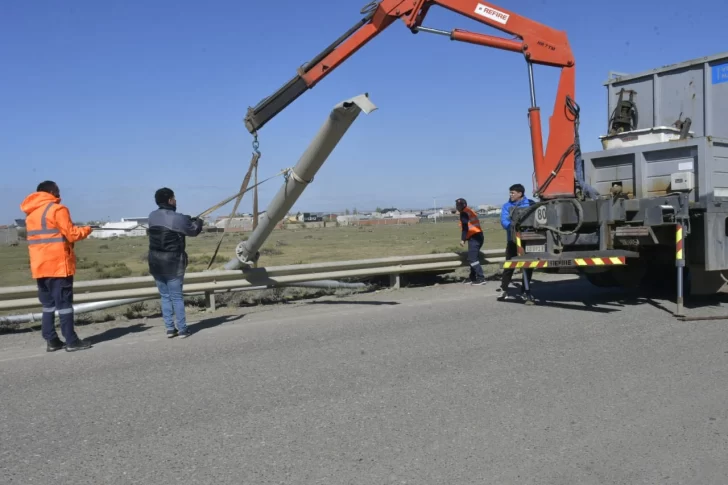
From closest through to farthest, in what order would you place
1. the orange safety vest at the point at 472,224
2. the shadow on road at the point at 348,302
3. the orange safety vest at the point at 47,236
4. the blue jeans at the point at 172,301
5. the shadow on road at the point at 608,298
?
the orange safety vest at the point at 47,236, the blue jeans at the point at 172,301, the shadow on road at the point at 608,298, the shadow on road at the point at 348,302, the orange safety vest at the point at 472,224

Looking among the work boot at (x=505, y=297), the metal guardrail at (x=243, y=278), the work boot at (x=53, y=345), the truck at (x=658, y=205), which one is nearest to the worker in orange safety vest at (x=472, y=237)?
the metal guardrail at (x=243, y=278)

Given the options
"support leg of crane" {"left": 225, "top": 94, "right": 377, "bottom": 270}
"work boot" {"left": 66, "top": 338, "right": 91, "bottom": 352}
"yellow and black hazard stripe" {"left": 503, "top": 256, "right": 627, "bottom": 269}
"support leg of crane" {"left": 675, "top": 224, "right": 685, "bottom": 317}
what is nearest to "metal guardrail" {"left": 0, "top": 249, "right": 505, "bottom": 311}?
"support leg of crane" {"left": 225, "top": 94, "right": 377, "bottom": 270}

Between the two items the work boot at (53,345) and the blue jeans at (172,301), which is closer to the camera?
the work boot at (53,345)

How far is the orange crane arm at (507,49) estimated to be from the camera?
9.70 meters

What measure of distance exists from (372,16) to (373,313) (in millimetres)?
4557

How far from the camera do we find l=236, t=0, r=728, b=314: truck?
8539mm

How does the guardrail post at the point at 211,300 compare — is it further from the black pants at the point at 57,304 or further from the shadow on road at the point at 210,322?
the black pants at the point at 57,304

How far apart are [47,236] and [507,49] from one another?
7077 millimetres

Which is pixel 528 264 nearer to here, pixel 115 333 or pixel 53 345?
pixel 115 333

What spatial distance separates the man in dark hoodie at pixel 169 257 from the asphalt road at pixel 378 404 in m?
0.37

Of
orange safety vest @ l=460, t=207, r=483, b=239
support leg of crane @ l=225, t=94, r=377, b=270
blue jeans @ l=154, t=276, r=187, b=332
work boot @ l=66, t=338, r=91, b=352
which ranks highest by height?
support leg of crane @ l=225, t=94, r=377, b=270

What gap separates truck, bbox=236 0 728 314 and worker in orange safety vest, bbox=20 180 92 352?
348cm

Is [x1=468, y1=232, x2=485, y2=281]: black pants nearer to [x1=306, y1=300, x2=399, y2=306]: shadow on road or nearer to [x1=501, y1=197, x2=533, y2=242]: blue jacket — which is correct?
[x1=501, y1=197, x2=533, y2=242]: blue jacket

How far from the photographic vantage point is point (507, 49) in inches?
396
